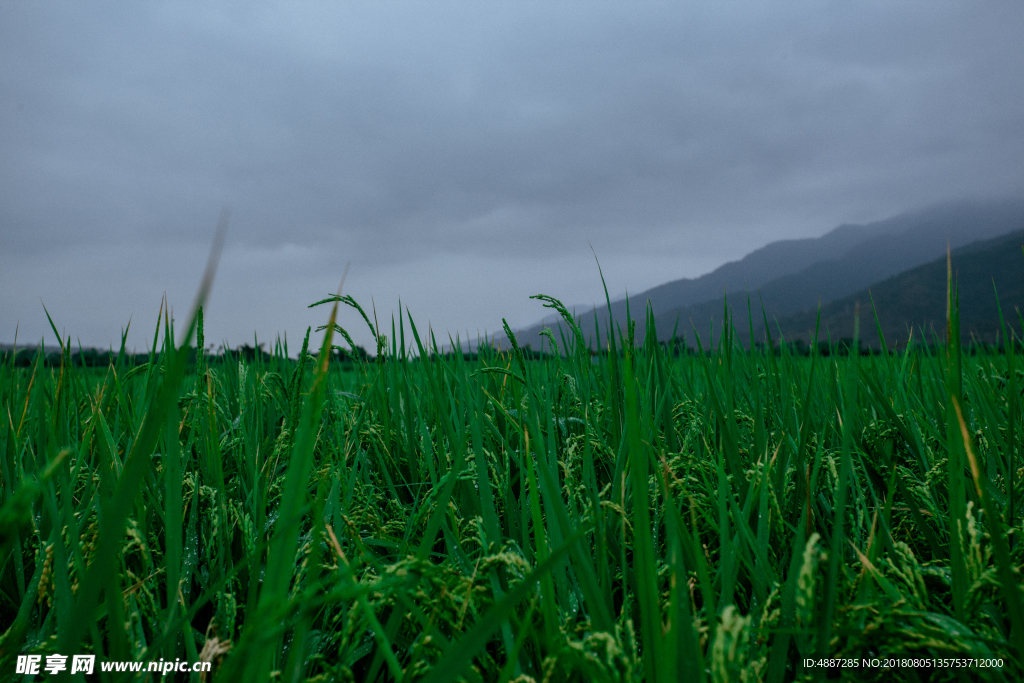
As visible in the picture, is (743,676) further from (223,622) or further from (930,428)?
(930,428)

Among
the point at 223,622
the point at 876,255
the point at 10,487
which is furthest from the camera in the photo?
the point at 876,255

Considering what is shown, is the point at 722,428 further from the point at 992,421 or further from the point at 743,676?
the point at 992,421

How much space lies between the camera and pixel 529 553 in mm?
1093

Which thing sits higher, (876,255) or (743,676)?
(876,255)

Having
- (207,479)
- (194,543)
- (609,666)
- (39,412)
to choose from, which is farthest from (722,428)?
(39,412)

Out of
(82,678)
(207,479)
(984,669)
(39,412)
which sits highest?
(39,412)

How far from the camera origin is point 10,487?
1.39m

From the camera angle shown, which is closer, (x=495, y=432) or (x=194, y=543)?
(x=194, y=543)

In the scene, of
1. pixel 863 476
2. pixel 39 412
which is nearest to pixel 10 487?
pixel 39 412

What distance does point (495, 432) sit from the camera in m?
1.63

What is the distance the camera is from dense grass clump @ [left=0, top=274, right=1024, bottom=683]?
2.08 feet

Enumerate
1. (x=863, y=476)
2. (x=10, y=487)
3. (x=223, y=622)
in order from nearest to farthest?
(x=223, y=622) → (x=10, y=487) → (x=863, y=476)

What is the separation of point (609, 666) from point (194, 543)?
0.98 metres

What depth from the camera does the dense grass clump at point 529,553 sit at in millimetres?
635
